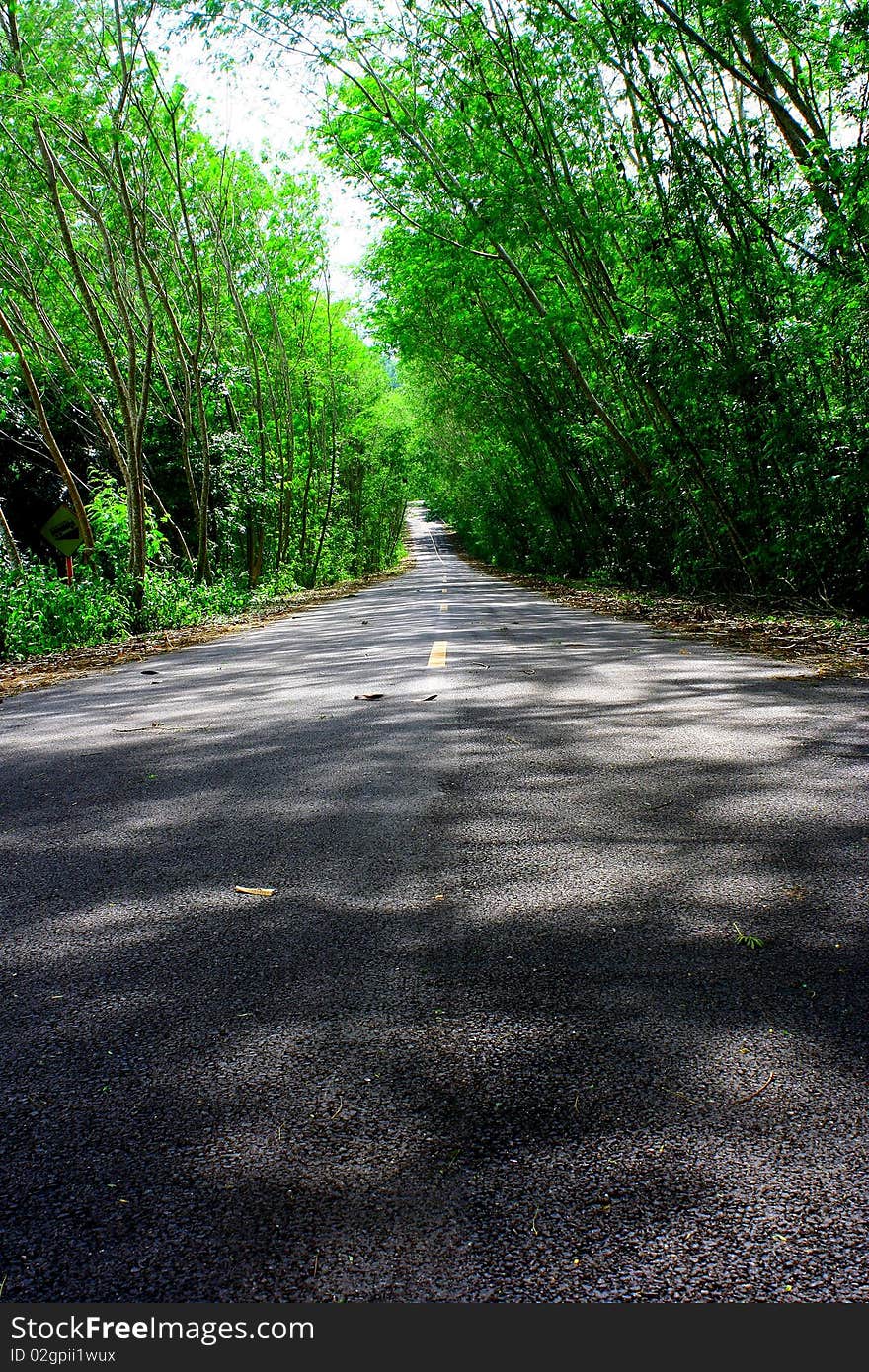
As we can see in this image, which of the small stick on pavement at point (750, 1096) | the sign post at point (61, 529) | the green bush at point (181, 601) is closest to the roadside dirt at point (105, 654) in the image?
the green bush at point (181, 601)

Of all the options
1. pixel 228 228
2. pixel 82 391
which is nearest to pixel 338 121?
pixel 228 228

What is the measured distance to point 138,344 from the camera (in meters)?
22.5

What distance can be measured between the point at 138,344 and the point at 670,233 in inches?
547

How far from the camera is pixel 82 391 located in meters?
16.8

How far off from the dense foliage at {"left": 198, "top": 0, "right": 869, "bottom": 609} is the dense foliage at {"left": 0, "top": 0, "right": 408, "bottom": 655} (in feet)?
8.56

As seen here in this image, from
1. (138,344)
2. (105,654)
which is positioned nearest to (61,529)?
(138,344)

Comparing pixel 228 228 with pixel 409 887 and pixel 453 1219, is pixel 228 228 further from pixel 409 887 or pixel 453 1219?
pixel 453 1219

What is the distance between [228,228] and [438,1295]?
23194 mm

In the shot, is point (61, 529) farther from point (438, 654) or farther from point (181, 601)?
point (438, 654)

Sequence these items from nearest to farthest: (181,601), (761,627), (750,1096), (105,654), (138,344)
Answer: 1. (750,1096)
2. (761,627)
3. (105,654)
4. (181,601)
5. (138,344)

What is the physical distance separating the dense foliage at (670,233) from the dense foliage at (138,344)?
2.61m

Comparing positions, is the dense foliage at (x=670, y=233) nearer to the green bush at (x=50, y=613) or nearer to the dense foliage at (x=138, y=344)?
the dense foliage at (x=138, y=344)

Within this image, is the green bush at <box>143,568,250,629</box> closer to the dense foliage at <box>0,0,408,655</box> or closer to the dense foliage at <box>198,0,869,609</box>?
the dense foliage at <box>0,0,408,655</box>

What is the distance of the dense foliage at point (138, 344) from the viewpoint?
44.9 feet
